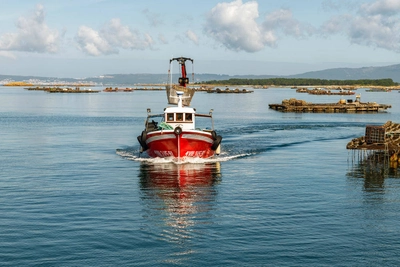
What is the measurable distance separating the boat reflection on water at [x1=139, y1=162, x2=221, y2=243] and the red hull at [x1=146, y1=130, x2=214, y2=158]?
4.28 feet

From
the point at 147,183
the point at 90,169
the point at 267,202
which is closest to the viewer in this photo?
the point at 267,202

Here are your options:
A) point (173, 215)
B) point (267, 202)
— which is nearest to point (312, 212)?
point (267, 202)

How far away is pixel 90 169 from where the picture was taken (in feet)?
160

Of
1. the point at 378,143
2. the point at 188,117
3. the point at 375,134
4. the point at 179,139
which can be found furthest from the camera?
the point at 188,117

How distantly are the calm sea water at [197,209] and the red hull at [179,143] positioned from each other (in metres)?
1.42

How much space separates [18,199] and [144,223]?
1040cm

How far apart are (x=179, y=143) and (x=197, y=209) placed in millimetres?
17096

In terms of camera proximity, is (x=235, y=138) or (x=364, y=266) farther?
(x=235, y=138)

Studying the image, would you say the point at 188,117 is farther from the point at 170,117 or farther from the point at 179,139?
the point at 179,139

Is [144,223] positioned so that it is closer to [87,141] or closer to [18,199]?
[18,199]

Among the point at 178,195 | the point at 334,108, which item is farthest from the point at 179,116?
the point at 334,108

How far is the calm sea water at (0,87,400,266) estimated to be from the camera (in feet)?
84.5

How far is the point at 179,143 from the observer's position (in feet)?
167

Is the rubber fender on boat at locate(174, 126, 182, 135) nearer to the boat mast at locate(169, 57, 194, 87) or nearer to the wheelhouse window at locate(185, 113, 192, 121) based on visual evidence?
the wheelhouse window at locate(185, 113, 192, 121)
